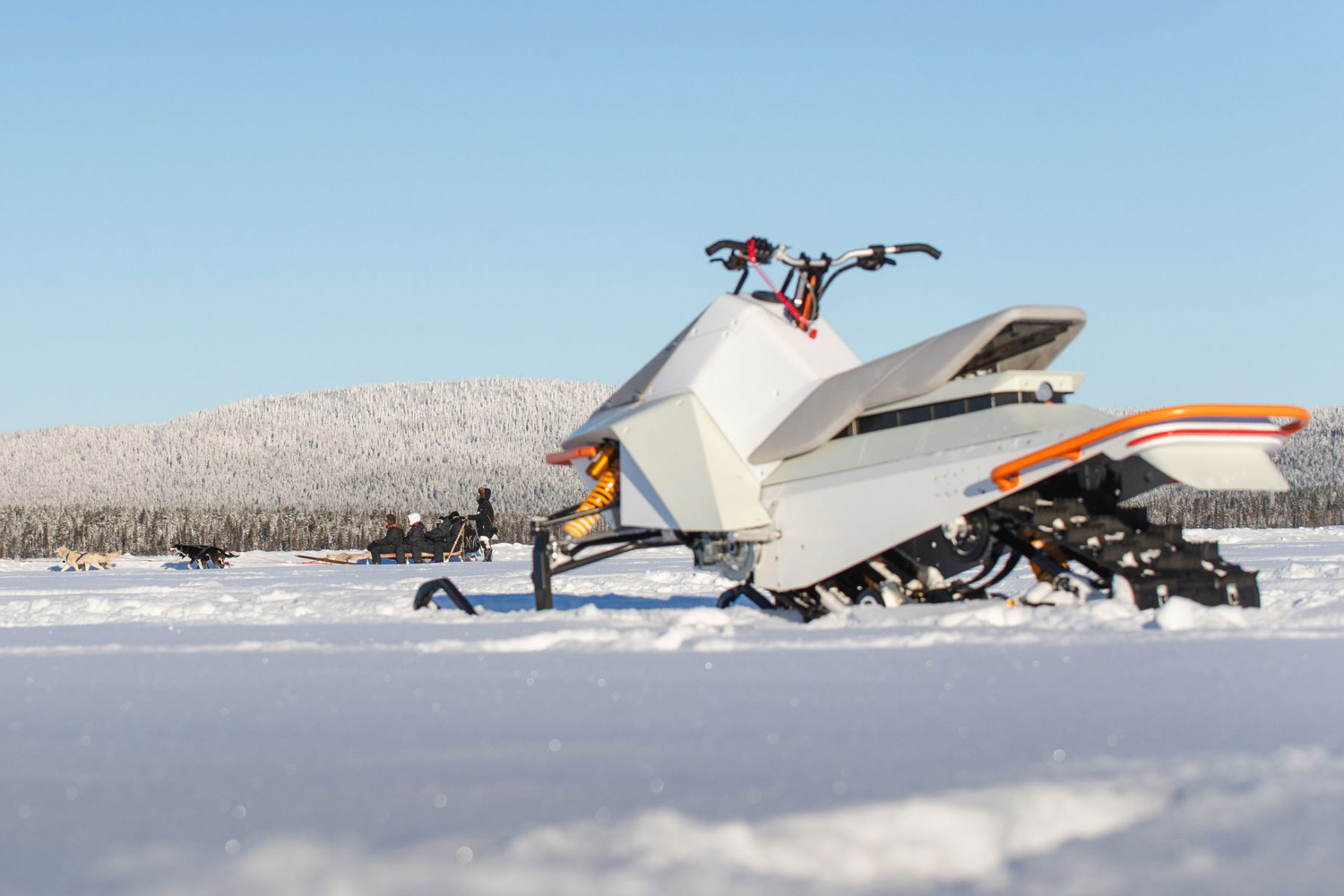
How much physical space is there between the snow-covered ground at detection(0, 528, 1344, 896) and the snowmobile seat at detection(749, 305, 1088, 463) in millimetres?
1634

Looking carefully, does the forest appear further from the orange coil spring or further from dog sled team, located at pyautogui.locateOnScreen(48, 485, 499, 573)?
the orange coil spring

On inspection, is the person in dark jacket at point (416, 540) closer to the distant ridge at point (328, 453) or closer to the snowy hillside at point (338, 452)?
the snowy hillside at point (338, 452)

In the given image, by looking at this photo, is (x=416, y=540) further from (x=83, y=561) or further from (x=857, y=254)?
(x=857, y=254)

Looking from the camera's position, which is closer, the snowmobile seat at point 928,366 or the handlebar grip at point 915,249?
the snowmobile seat at point 928,366

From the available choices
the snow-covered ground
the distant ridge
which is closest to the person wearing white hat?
the snow-covered ground

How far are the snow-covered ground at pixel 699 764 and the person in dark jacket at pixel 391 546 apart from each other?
17564 mm

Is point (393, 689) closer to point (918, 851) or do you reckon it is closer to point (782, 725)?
point (782, 725)

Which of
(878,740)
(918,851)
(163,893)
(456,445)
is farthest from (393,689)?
(456,445)

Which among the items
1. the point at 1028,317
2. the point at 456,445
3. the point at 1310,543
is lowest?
the point at 1310,543

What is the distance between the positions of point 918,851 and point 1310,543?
65.7 ft

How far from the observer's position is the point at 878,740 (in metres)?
2.60

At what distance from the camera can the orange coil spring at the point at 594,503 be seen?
7.69m

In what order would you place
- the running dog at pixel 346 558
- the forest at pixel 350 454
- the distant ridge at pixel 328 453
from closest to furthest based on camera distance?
the running dog at pixel 346 558 → the forest at pixel 350 454 → the distant ridge at pixel 328 453

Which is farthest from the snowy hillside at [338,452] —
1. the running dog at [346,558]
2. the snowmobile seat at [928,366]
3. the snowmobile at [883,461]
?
the snowmobile seat at [928,366]
